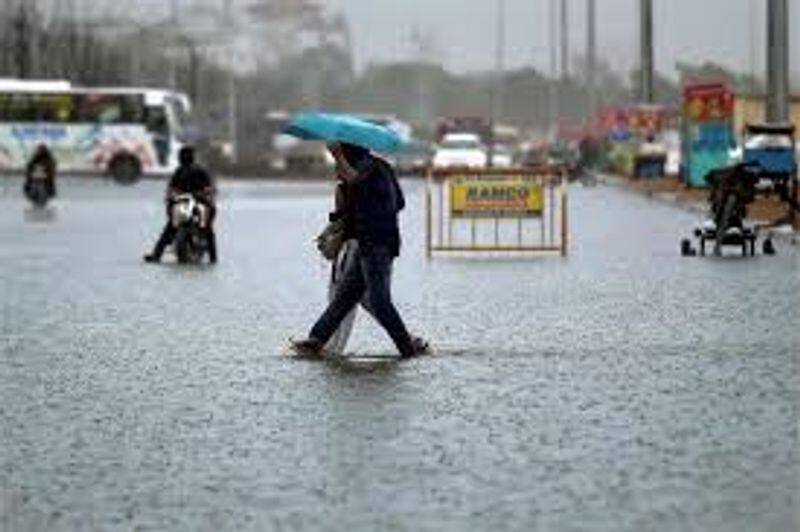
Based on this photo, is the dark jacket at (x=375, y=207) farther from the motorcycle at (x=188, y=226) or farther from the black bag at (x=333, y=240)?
the motorcycle at (x=188, y=226)

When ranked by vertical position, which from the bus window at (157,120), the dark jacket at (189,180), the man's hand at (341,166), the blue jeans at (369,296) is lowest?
the blue jeans at (369,296)

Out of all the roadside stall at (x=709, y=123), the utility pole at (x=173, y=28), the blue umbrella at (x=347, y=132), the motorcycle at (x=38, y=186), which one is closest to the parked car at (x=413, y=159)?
the utility pole at (x=173, y=28)

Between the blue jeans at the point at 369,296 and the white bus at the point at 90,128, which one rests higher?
the white bus at the point at 90,128

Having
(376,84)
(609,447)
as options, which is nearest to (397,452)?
(609,447)

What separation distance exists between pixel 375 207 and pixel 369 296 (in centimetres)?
65

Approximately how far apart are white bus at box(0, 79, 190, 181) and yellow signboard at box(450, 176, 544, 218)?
41.2 meters

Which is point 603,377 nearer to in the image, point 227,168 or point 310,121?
point 310,121

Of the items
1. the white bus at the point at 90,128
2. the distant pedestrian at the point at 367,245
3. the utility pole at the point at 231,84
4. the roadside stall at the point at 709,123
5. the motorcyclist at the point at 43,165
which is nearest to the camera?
the distant pedestrian at the point at 367,245

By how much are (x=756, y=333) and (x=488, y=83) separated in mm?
124307

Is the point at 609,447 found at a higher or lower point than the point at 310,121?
lower

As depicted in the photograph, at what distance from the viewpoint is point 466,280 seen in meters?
24.0

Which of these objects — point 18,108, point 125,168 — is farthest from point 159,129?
point 18,108

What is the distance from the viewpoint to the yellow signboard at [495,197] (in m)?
30.8

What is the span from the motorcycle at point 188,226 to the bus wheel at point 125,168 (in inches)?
1768
